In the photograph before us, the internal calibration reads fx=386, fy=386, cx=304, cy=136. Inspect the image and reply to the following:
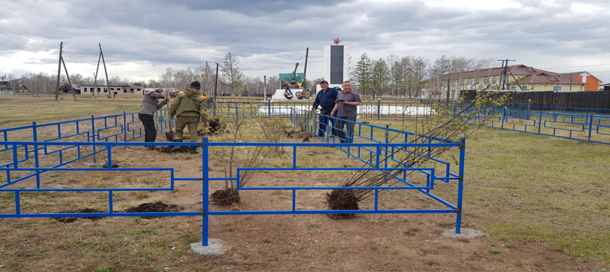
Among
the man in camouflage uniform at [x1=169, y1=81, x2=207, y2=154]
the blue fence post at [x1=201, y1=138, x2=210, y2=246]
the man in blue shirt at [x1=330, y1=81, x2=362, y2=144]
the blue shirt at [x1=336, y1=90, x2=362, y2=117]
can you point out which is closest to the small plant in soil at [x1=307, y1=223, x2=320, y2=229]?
the blue fence post at [x1=201, y1=138, x2=210, y2=246]

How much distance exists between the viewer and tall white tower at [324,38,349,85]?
35125 mm

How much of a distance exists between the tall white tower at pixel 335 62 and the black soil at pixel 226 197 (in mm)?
30613

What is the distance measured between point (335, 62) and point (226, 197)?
103 feet

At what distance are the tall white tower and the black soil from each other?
30.6 metres

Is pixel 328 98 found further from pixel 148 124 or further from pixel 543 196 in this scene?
pixel 543 196

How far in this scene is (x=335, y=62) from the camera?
35.3 metres

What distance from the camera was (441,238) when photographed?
402 cm

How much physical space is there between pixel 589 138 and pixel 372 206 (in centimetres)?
1086

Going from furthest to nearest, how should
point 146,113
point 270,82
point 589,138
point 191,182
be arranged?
point 270,82, point 589,138, point 146,113, point 191,182

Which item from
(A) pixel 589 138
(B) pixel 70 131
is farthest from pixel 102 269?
(A) pixel 589 138

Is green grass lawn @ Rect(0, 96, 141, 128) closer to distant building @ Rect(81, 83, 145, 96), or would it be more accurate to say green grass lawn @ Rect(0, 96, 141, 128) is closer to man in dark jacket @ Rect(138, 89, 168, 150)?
man in dark jacket @ Rect(138, 89, 168, 150)

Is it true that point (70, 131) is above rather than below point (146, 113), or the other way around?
below

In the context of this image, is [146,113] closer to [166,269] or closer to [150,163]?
[150,163]

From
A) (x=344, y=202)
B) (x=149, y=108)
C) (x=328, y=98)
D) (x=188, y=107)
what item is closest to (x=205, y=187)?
(x=344, y=202)
